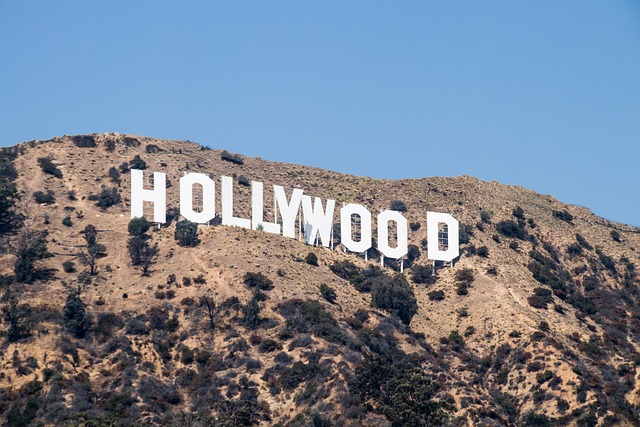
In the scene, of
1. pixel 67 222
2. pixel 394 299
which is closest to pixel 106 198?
pixel 67 222

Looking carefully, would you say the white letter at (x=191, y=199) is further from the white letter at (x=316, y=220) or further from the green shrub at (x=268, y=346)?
the green shrub at (x=268, y=346)

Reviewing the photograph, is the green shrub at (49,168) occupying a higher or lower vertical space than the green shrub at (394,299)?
higher

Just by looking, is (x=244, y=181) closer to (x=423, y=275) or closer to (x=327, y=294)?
(x=423, y=275)

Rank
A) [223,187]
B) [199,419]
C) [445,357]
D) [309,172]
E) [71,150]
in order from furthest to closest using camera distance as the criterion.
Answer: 1. [309,172]
2. [71,150]
3. [223,187]
4. [445,357]
5. [199,419]

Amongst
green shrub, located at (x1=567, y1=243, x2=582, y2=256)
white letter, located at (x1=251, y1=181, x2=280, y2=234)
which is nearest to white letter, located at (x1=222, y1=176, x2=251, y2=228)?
white letter, located at (x1=251, y1=181, x2=280, y2=234)

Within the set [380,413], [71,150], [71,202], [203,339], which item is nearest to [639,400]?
A: [380,413]

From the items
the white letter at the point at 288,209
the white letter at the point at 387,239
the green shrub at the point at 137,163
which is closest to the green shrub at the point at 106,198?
the green shrub at the point at 137,163

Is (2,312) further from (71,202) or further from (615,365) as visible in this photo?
(615,365)

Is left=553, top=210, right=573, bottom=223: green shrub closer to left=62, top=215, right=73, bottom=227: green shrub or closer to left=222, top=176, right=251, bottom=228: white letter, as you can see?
left=222, top=176, right=251, bottom=228: white letter
